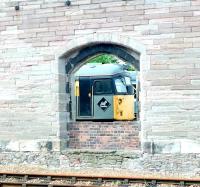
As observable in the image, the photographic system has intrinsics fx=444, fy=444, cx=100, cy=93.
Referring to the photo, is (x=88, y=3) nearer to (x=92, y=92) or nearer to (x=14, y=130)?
(x=92, y=92)

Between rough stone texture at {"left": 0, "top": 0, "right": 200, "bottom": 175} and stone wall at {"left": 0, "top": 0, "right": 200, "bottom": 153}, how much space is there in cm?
2

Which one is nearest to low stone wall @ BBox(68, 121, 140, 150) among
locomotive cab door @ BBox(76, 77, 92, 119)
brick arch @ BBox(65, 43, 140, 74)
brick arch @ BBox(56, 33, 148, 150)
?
brick arch @ BBox(56, 33, 148, 150)

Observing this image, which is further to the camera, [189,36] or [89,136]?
[89,136]

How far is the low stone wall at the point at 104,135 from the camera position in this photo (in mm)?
11047

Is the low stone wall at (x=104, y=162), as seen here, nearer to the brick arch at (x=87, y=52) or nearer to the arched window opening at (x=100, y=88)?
the brick arch at (x=87, y=52)

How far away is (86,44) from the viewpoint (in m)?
11.0

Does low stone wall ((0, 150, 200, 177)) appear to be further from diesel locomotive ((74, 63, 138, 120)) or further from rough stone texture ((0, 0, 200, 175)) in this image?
diesel locomotive ((74, 63, 138, 120))

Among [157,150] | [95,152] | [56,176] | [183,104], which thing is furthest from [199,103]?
[56,176]

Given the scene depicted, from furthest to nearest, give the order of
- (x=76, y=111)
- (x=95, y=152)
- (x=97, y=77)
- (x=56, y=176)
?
(x=97, y=77) < (x=76, y=111) < (x=95, y=152) < (x=56, y=176)

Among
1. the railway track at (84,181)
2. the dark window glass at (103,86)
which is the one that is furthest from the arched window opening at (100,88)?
the railway track at (84,181)

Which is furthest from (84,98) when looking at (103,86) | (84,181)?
(84,181)

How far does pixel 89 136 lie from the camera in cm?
1141

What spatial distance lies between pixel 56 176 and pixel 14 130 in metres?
Answer: 2.54

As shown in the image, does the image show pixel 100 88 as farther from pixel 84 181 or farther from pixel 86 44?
pixel 84 181
